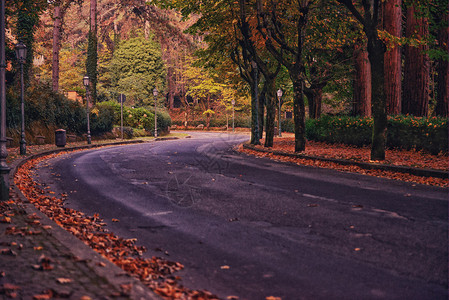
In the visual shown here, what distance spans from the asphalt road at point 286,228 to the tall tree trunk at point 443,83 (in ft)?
37.8

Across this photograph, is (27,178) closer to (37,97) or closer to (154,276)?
(154,276)

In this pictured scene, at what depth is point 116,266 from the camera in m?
5.16

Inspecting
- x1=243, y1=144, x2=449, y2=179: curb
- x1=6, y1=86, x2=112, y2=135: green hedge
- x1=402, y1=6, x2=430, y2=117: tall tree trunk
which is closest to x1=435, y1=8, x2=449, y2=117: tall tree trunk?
x1=402, y1=6, x2=430, y2=117: tall tree trunk

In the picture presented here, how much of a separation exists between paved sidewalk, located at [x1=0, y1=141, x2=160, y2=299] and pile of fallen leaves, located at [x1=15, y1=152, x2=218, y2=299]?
0.89 feet

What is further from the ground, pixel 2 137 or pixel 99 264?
pixel 2 137

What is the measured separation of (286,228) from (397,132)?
1421cm

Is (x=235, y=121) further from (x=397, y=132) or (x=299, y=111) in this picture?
(x=397, y=132)

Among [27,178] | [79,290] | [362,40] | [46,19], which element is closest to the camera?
[79,290]

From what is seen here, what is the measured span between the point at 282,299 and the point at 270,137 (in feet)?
70.1

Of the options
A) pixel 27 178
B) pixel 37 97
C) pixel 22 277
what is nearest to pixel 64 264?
pixel 22 277

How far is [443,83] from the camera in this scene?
23.0 meters

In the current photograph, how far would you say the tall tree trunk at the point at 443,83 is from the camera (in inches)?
879

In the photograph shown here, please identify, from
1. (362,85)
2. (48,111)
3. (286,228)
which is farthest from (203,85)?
(286,228)

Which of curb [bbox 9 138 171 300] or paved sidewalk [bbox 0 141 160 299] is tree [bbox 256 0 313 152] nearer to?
curb [bbox 9 138 171 300]
